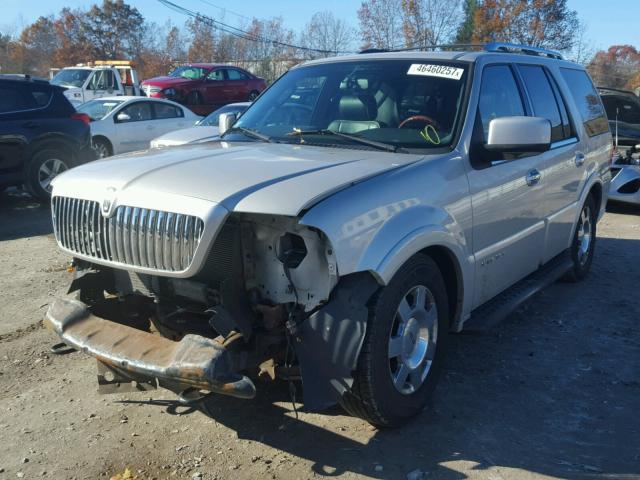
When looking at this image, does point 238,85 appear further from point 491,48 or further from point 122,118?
point 491,48

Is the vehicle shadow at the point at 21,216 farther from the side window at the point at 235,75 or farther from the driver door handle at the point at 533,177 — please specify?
the side window at the point at 235,75

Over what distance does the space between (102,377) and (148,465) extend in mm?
617

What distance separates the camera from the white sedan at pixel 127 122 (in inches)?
555

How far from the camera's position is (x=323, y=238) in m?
2.98

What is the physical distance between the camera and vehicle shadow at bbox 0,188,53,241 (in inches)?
340

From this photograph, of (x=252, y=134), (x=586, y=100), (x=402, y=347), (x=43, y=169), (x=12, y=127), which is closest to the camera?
(x=402, y=347)

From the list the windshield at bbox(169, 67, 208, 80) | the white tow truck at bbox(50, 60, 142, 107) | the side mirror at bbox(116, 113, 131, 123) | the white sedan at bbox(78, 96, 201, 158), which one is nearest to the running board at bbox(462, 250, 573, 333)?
the white sedan at bbox(78, 96, 201, 158)

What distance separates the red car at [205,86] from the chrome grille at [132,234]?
18.8 m

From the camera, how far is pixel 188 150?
4.02 metres

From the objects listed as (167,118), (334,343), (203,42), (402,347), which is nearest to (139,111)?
(167,118)

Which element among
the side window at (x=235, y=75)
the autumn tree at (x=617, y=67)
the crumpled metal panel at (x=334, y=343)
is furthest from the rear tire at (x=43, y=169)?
the autumn tree at (x=617, y=67)

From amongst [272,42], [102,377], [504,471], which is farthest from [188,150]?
[272,42]

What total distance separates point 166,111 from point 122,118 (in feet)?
4.18

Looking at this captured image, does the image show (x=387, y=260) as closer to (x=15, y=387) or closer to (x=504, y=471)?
(x=504, y=471)
